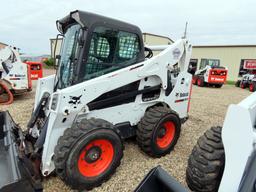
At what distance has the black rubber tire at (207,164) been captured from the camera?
1.63m

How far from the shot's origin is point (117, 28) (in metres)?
2.87

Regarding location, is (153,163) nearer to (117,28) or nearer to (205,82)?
(117,28)

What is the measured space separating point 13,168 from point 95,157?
958 mm

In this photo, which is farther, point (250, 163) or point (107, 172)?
point (107, 172)

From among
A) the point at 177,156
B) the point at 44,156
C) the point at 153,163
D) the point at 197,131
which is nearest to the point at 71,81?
the point at 44,156

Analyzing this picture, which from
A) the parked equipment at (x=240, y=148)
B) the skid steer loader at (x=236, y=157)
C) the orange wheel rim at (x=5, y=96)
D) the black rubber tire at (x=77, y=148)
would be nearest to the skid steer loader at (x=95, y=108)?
the black rubber tire at (x=77, y=148)

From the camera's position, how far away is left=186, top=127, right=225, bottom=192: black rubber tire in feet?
5.36

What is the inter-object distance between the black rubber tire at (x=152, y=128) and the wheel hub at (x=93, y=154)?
846mm

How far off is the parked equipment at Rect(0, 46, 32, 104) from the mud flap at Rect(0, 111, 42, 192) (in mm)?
4339

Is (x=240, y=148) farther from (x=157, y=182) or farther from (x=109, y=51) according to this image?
(x=109, y=51)

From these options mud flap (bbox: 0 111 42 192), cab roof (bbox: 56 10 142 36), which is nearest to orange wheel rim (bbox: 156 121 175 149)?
cab roof (bbox: 56 10 142 36)

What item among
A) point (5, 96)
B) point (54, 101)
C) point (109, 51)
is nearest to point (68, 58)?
point (109, 51)

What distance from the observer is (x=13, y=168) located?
1.86 meters

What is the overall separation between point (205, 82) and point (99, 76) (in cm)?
1377
